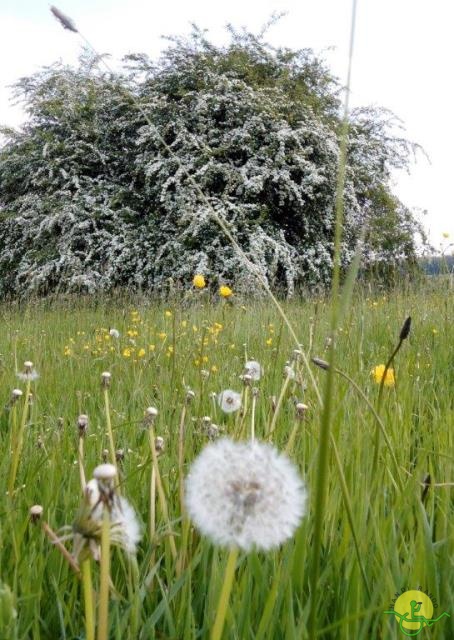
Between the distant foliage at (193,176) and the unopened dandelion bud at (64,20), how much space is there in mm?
6746

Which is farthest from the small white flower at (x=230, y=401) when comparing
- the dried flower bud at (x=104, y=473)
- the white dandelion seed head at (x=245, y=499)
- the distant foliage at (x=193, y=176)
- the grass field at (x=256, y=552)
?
the distant foliage at (x=193, y=176)

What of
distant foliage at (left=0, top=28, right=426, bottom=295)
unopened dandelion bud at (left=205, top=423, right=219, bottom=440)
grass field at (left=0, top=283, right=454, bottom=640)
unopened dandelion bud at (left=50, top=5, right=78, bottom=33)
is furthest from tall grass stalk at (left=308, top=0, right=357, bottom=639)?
distant foliage at (left=0, top=28, right=426, bottom=295)

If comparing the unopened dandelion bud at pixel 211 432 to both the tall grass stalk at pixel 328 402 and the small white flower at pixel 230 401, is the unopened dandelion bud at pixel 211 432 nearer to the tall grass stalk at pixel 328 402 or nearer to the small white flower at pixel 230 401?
the small white flower at pixel 230 401

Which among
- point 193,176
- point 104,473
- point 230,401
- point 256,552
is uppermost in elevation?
point 193,176

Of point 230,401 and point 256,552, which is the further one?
point 230,401

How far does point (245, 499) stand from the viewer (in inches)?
17.7

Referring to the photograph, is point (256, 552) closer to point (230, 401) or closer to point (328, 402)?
point (230, 401)

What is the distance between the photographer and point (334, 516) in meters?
0.99

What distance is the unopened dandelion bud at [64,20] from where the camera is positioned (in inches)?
25.7

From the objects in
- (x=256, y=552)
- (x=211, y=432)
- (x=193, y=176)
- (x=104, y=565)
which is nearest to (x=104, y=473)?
(x=104, y=565)

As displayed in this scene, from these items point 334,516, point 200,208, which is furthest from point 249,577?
point 200,208

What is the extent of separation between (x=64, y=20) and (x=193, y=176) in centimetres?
752

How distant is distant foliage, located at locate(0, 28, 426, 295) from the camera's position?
27.4ft

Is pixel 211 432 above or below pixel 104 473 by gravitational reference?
below
